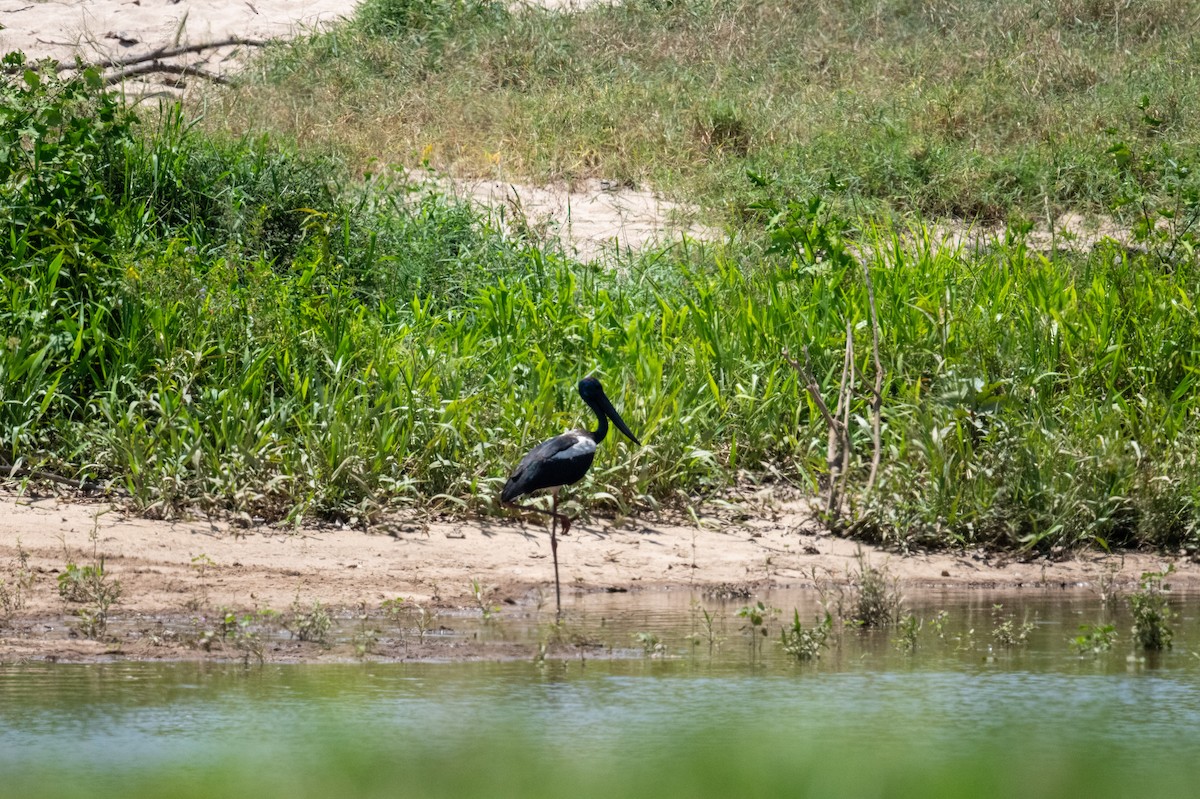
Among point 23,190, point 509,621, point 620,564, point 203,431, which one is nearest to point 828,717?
point 509,621

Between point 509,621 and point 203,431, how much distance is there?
2194mm

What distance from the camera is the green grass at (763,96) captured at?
12336 mm

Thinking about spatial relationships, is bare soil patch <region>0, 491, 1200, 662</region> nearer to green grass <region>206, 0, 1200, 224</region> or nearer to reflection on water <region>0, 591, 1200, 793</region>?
reflection on water <region>0, 591, 1200, 793</region>

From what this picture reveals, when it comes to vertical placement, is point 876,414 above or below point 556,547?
above

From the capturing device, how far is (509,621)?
6.24 meters

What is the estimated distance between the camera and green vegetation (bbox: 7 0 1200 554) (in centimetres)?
747

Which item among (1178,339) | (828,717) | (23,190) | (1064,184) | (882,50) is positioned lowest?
(828,717)

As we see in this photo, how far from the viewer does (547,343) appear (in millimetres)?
8727

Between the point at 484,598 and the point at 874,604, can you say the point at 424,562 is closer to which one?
the point at 484,598

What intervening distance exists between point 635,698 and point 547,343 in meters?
4.07

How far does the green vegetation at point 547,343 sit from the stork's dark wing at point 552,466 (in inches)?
26.3

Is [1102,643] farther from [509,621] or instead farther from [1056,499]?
[509,621]

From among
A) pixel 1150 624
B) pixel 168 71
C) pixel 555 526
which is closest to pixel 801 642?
pixel 1150 624

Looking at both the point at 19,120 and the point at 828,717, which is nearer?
the point at 828,717
